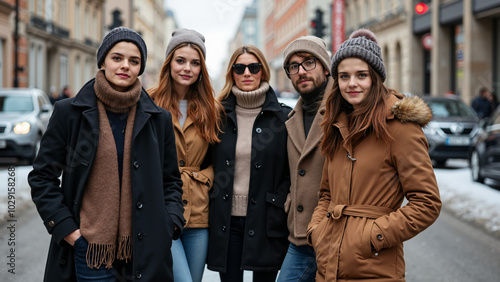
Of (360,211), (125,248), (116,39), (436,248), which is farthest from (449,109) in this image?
(125,248)

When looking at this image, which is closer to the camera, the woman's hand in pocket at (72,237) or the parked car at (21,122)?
the woman's hand in pocket at (72,237)

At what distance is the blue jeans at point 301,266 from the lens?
3371 millimetres

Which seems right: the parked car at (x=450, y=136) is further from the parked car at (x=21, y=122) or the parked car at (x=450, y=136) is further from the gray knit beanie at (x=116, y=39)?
the gray knit beanie at (x=116, y=39)

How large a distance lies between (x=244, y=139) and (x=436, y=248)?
4.02 metres

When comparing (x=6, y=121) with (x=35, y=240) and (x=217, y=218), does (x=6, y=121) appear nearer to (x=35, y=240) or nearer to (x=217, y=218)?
(x=35, y=240)

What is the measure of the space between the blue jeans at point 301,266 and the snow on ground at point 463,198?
4.81 meters

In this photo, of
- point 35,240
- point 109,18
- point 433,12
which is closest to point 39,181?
point 35,240

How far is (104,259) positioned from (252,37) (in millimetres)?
90696

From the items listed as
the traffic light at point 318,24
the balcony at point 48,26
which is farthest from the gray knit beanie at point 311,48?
the balcony at point 48,26

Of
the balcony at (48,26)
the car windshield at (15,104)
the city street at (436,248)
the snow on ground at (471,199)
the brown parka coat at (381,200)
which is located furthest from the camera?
the balcony at (48,26)

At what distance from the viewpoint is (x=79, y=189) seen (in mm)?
2744

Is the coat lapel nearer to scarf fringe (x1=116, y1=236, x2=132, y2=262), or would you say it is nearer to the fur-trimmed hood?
the fur-trimmed hood

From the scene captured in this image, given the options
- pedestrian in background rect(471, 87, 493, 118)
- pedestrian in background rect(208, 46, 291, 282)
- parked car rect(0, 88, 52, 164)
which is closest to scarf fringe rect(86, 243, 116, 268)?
pedestrian in background rect(208, 46, 291, 282)

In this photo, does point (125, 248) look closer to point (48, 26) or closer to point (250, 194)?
point (250, 194)
